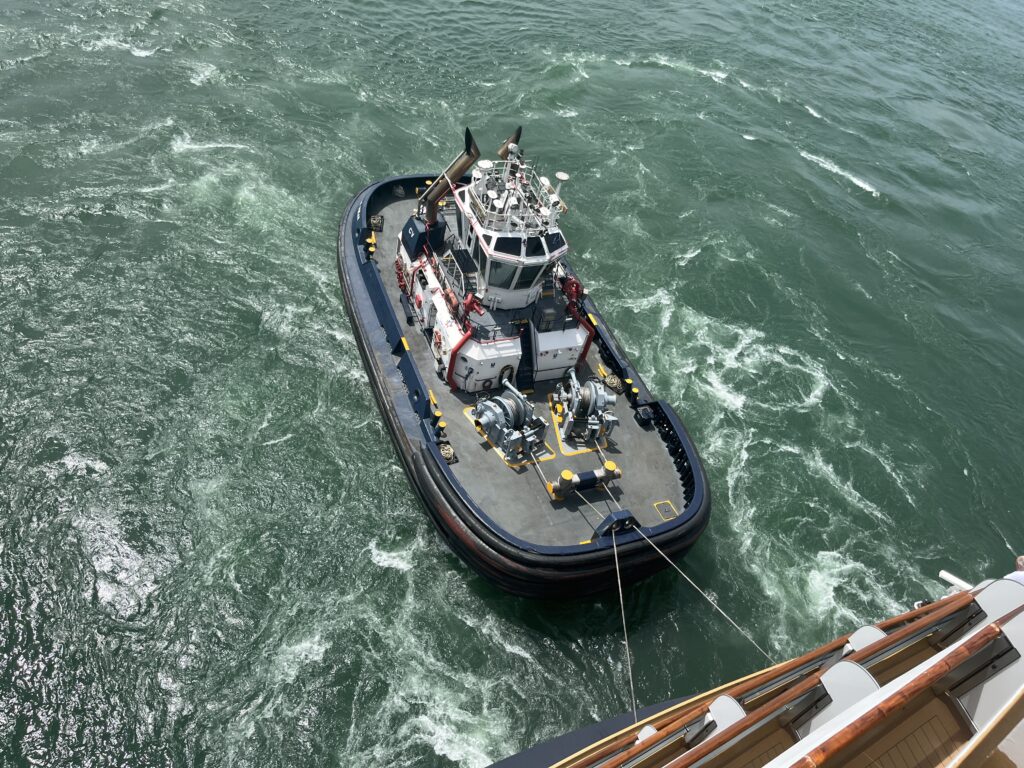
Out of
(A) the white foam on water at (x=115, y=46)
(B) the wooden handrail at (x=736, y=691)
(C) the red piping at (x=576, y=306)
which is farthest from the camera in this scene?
(A) the white foam on water at (x=115, y=46)


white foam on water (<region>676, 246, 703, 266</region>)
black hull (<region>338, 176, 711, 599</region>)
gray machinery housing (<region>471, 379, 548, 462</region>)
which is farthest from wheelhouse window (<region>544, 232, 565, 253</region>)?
white foam on water (<region>676, 246, 703, 266</region>)

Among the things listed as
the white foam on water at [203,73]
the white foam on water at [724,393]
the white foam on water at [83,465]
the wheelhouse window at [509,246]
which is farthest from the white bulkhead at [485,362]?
the white foam on water at [203,73]

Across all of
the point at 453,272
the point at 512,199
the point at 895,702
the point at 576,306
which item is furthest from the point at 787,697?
the point at 453,272

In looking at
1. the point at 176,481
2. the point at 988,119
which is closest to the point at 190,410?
the point at 176,481

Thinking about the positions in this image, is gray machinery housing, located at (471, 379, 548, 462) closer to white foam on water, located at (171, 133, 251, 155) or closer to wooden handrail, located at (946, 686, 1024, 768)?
wooden handrail, located at (946, 686, 1024, 768)

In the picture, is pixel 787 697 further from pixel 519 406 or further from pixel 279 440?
pixel 279 440

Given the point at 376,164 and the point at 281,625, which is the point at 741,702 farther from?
the point at 376,164

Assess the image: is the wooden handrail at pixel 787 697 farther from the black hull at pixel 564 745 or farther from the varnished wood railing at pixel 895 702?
the black hull at pixel 564 745
